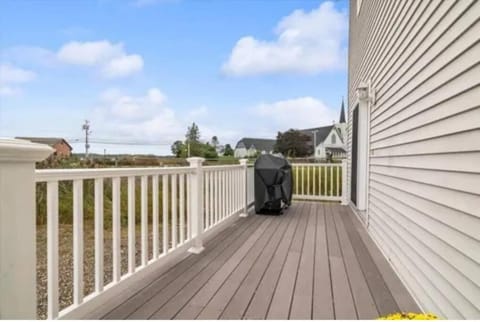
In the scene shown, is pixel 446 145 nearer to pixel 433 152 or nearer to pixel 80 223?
pixel 433 152

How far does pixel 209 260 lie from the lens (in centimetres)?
318

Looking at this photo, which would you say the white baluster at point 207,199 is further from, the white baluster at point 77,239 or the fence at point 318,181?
the fence at point 318,181

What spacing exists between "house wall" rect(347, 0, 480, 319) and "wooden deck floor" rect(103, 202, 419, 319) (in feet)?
0.89

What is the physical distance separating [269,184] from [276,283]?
3252 mm

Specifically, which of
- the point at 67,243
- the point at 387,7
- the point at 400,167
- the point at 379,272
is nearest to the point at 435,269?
the point at 379,272

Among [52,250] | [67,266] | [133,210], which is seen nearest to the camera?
[52,250]

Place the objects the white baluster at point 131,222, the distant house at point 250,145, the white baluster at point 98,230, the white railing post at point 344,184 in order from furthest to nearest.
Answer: the distant house at point 250,145
the white railing post at point 344,184
the white baluster at point 131,222
the white baluster at point 98,230

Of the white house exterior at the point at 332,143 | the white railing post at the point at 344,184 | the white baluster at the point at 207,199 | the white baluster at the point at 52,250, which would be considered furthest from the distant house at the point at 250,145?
the white baluster at the point at 52,250

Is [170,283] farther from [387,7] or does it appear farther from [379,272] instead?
[387,7]

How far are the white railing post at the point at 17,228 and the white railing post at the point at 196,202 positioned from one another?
88.2 inches

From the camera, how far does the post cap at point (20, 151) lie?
1146mm

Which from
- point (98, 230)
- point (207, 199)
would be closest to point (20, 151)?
point (98, 230)

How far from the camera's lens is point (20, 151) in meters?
1.20

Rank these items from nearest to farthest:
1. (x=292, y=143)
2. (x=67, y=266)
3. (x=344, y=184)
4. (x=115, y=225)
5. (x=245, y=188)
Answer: (x=115, y=225) → (x=67, y=266) → (x=245, y=188) → (x=344, y=184) → (x=292, y=143)
